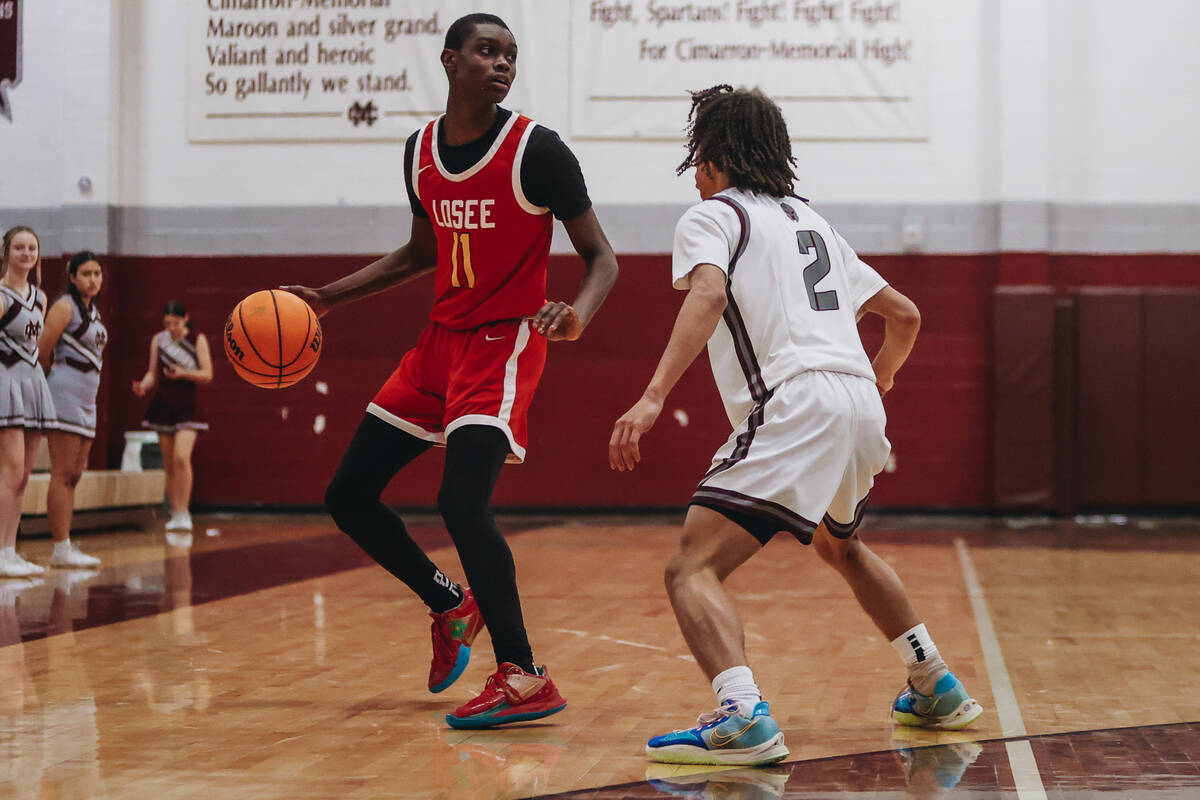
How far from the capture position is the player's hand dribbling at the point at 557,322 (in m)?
3.48

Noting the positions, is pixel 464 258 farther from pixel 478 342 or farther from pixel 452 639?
pixel 452 639

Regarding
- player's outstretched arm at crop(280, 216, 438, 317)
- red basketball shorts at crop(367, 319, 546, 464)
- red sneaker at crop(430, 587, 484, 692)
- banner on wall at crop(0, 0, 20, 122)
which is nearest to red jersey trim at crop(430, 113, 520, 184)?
player's outstretched arm at crop(280, 216, 438, 317)

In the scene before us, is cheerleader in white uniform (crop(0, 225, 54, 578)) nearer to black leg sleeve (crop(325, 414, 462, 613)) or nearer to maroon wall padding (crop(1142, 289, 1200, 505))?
black leg sleeve (crop(325, 414, 462, 613))

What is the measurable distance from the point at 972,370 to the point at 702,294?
950cm

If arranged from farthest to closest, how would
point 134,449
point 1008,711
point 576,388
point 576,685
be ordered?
point 576,388
point 134,449
point 576,685
point 1008,711

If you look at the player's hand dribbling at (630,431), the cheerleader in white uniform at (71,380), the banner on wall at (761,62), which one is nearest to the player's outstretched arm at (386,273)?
the player's hand dribbling at (630,431)

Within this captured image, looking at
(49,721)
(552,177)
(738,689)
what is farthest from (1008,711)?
(49,721)

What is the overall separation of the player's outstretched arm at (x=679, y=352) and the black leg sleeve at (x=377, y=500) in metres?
0.95

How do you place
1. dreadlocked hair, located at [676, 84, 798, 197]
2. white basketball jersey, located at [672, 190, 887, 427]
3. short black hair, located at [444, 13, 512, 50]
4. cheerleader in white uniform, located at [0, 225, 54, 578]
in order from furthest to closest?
cheerleader in white uniform, located at [0, 225, 54, 578]
short black hair, located at [444, 13, 512, 50]
dreadlocked hair, located at [676, 84, 798, 197]
white basketball jersey, located at [672, 190, 887, 427]

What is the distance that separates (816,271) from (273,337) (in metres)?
1.75

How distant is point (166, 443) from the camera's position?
10367 millimetres

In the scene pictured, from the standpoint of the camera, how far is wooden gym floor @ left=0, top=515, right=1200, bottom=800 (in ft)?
9.89

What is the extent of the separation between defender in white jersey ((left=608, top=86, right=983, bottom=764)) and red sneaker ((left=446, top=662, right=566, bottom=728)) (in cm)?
49

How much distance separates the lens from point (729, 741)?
10.1 feet
